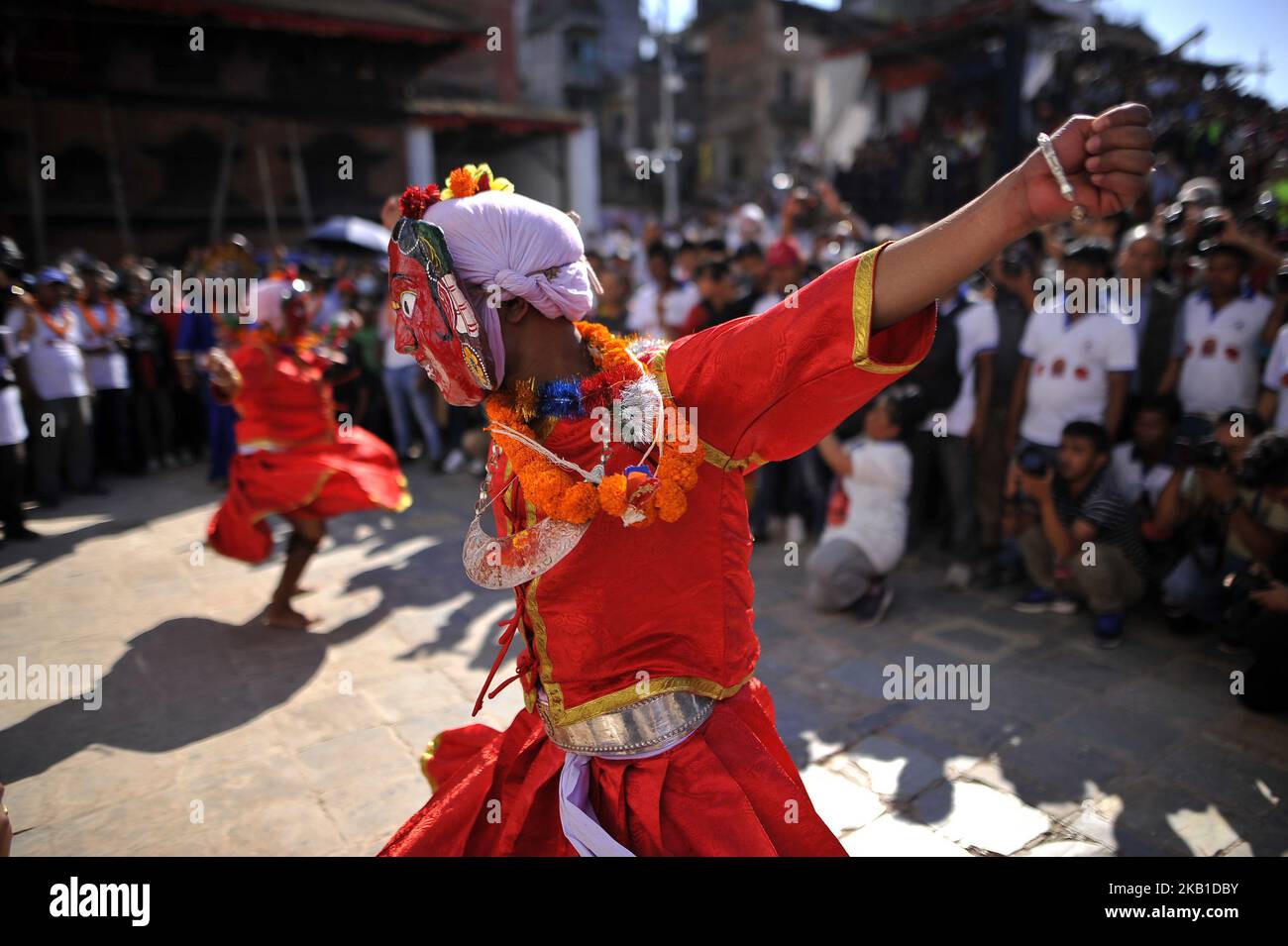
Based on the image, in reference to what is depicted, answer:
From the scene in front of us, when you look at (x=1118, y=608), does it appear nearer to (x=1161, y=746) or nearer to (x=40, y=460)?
(x=1161, y=746)

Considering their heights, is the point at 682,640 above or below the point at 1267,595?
above

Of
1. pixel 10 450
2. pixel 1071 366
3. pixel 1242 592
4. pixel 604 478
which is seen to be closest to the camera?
pixel 604 478

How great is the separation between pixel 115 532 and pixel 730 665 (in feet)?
23.1

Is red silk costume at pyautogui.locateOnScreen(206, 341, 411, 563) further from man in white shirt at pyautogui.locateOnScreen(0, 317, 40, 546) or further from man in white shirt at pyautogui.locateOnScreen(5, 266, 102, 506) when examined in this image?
man in white shirt at pyautogui.locateOnScreen(5, 266, 102, 506)

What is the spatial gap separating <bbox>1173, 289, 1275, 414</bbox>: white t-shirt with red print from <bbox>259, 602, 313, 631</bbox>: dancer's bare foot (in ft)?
18.2

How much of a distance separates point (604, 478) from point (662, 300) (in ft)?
20.7

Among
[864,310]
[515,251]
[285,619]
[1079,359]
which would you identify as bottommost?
[285,619]

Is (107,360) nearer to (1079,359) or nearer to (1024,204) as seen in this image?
(1079,359)

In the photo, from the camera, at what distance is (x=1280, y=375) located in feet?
14.8

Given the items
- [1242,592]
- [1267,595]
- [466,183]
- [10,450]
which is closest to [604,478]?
[466,183]

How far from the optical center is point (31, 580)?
606 cm

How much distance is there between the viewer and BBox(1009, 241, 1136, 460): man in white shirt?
5062mm

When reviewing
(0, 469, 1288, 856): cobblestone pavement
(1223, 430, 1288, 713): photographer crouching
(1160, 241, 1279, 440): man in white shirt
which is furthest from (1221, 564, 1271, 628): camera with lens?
(1160, 241, 1279, 440): man in white shirt

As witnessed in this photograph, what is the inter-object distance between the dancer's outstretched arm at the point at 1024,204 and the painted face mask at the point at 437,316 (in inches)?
31.7
